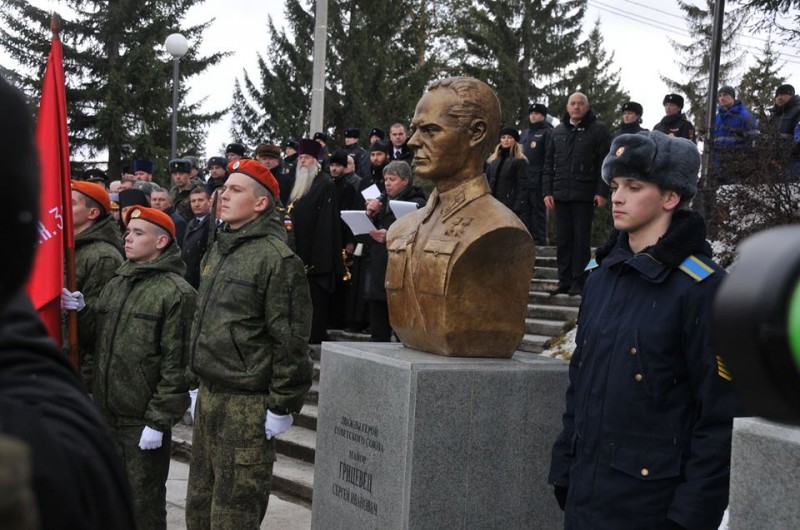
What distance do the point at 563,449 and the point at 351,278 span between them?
6227mm

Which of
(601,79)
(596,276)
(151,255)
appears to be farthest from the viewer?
(601,79)

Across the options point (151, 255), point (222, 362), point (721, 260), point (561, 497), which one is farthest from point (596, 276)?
point (721, 260)

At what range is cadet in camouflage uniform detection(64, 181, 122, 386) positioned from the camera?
6.21 m

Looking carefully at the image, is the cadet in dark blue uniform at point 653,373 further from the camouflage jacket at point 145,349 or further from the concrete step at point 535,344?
the concrete step at point 535,344

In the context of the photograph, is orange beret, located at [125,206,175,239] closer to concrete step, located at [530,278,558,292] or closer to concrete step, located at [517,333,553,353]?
concrete step, located at [517,333,553,353]

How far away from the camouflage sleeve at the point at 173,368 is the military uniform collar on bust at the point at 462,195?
157cm

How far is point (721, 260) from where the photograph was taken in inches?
353

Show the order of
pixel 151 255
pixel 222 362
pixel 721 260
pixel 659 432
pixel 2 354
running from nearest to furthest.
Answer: pixel 2 354 < pixel 659 432 < pixel 222 362 < pixel 151 255 < pixel 721 260

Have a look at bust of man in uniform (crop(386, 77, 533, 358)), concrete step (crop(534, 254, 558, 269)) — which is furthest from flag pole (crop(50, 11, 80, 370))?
concrete step (crop(534, 254, 558, 269))

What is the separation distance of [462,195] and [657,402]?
169 cm

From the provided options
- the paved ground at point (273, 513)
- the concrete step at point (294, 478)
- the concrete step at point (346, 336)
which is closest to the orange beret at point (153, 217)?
the paved ground at point (273, 513)

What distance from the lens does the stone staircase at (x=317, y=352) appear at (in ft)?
23.8

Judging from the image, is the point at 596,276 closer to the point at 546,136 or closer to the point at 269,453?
the point at 269,453

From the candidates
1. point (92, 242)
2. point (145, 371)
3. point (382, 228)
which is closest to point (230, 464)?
point (145, 371)
